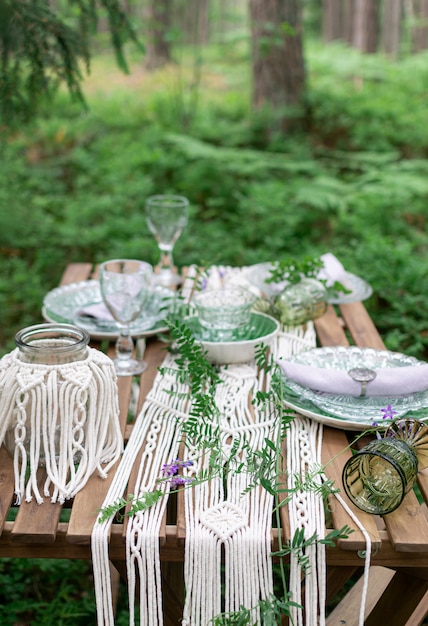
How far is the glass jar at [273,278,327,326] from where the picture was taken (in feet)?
7.00

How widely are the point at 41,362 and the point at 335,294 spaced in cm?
121

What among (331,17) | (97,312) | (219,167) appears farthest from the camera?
(331,17)

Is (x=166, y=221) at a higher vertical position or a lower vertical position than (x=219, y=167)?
higher

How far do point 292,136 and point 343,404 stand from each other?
16.2 ft

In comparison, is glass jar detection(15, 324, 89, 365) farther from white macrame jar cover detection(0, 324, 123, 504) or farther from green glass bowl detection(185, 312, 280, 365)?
green glass bowl detection(185, 312, 280, 365)

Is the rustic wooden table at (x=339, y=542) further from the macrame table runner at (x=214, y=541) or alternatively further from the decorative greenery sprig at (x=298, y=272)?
the decorative greenery sprig at (x=298, y=272)

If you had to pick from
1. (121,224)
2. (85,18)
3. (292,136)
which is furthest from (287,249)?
(85,18)

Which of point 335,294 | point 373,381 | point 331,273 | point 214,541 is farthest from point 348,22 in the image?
point 214,541

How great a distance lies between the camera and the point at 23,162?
5.77m

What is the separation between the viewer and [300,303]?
2.13 metres

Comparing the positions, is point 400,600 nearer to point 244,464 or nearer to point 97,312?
point 244,464

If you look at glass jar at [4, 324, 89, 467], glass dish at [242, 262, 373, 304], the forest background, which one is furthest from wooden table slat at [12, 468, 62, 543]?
glass dish at [242, 262, 373, 304]

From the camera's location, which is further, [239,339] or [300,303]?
[300,303]

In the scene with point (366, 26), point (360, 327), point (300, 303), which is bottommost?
point (360, 327)
